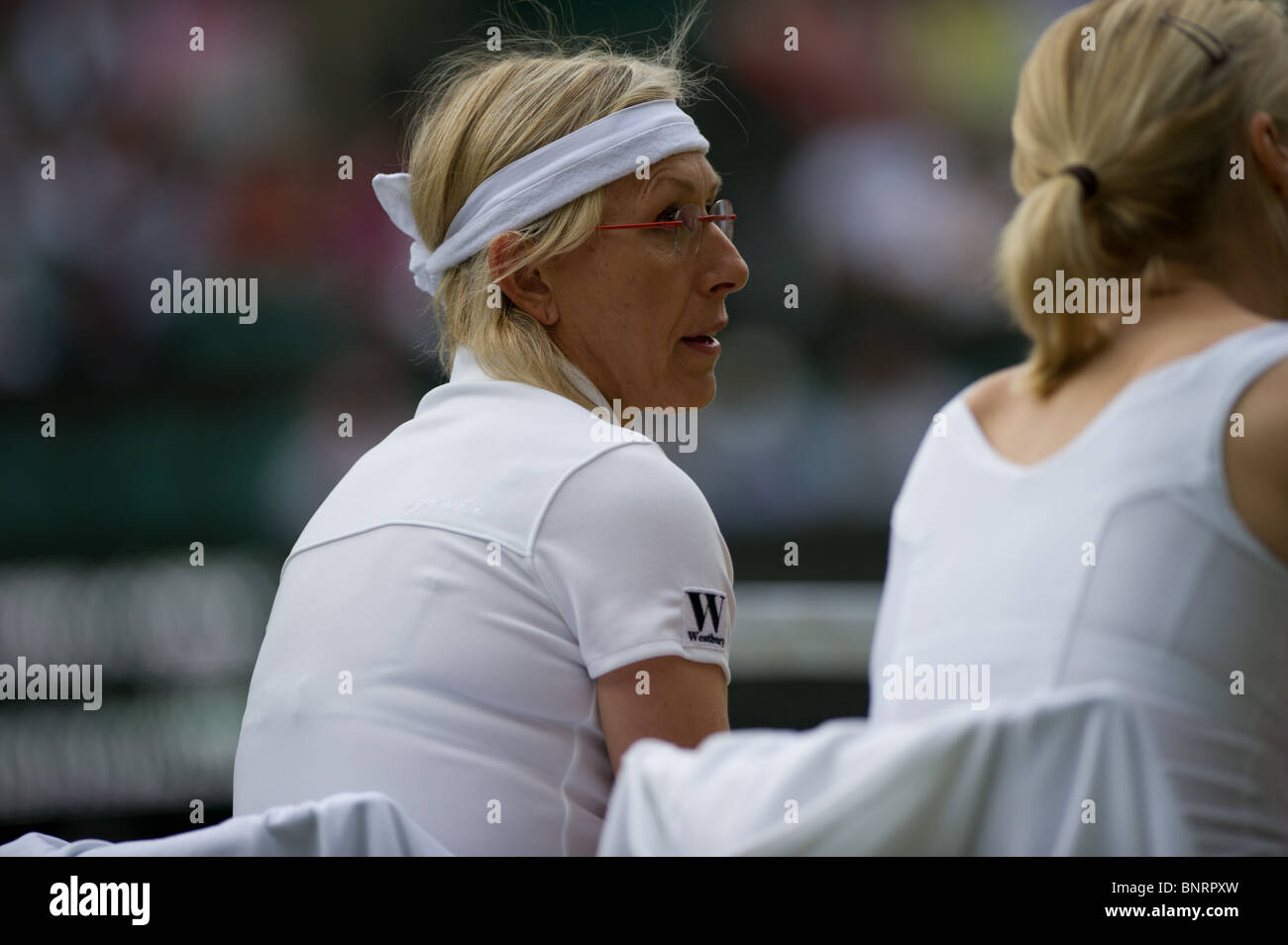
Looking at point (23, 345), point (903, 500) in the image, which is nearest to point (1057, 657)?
point (903, 500)


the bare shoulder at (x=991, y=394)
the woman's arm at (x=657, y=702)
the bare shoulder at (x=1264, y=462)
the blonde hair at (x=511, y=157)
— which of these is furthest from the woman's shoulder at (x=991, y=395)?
the blonde hair at (x=511, y=157)

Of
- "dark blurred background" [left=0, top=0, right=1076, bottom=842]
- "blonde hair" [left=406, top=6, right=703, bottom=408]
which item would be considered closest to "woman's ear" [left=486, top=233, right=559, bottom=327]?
"blonde hair" [left=406, top=6, right=703, bottom=408]

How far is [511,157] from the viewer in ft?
6.74

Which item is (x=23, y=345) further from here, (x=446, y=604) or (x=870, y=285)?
(x=446, y=604)

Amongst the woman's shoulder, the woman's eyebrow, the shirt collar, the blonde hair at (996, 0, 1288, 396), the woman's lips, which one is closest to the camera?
the blonde hair at (996, 0, 1288, 396)

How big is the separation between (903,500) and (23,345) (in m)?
3.45

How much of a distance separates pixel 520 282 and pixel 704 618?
25.9 inches

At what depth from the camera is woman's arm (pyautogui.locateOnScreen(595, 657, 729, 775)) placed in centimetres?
161

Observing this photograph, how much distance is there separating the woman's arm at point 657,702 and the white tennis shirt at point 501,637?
0.02 m

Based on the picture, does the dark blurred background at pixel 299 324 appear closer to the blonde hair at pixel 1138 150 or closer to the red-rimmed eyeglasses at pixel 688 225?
the red-rimmed eyeglasses at pixel 688 225

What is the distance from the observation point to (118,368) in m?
4.31

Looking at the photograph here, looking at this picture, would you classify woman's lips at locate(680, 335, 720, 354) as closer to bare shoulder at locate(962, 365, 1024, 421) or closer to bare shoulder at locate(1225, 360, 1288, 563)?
bare shoulder at locate(962, 365, 1024, 421)

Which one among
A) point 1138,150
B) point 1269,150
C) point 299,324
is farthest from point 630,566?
point 299,324

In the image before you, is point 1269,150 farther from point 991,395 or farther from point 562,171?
point 562,171
